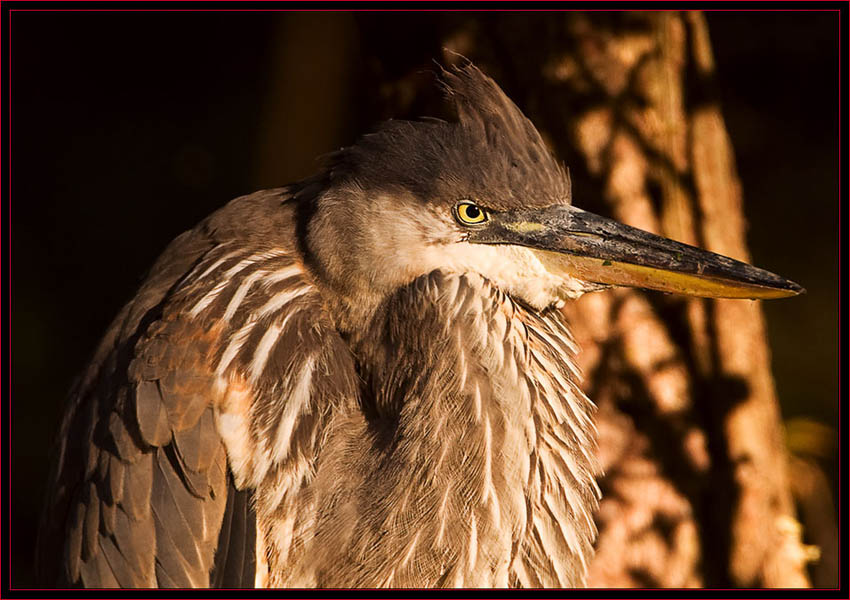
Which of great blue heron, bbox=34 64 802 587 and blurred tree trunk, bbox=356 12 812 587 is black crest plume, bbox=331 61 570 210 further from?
blurred tree trunk, bbox=356 12 812 587

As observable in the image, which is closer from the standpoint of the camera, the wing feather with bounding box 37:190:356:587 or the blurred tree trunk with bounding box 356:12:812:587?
the wing feather with bounding box 37:190:356:587

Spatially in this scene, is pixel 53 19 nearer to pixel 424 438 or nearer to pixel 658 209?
pixel 658 209

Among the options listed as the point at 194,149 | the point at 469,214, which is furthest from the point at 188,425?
the point at 194,149

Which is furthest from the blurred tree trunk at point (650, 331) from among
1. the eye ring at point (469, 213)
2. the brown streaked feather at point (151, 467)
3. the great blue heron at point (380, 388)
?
the brown streaked feather at point (151, 467)

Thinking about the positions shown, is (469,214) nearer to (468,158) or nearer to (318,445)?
(468,158)

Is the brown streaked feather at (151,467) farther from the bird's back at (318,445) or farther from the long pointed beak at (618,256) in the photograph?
the long pointed beak at (618,256)

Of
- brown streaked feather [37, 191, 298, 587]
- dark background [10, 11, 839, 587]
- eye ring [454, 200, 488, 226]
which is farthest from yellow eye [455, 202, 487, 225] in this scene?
dark background [10, 11, 839, 587]

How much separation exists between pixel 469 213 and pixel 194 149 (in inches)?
171

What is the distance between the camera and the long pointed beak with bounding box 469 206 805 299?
2.00 metres

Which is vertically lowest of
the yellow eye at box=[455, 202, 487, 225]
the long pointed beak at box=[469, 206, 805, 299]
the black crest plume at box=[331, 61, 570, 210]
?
the long pointed beak at box=[469, 206, 805, 299]

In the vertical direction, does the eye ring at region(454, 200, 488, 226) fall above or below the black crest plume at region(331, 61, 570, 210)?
below

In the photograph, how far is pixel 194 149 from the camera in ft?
19.8

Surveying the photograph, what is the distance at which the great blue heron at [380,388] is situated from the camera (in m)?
1.94

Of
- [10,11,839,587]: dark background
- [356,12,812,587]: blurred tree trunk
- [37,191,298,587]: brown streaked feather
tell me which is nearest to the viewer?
[37,191,298,587]: brown streaked feather
